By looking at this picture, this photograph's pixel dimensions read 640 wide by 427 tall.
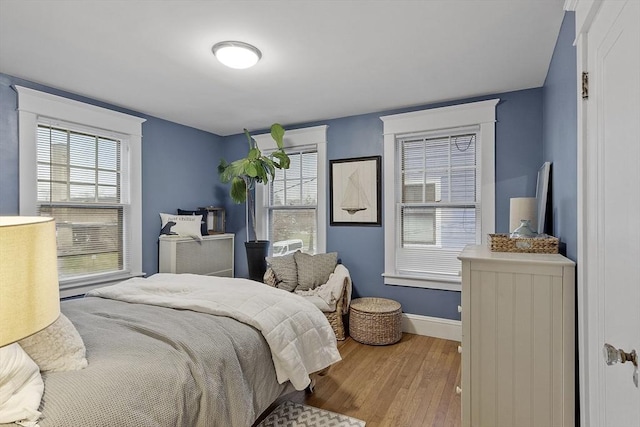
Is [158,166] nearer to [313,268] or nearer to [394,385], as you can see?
[313,268]

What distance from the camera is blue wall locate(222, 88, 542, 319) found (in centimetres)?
318

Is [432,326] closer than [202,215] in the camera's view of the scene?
Yes

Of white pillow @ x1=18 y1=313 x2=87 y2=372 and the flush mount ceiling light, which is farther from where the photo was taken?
the flush mount ceiling light

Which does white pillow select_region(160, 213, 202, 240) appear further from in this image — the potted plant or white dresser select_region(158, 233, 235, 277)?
the potted plant

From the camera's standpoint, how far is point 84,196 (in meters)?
3.41

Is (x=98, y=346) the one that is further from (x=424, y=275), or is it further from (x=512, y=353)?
(x=424, y=275)

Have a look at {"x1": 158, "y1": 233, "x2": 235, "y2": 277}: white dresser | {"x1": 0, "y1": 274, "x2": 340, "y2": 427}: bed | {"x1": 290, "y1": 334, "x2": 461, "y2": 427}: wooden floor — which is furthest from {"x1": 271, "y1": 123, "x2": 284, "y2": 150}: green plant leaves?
{"x1": 290, "y1": 334, "x2": 461, "y2": 427}: wooden floor

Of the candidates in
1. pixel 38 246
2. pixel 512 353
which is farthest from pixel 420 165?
pixel 38 246

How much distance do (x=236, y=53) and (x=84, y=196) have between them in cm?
233

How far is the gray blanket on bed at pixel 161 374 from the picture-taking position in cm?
117

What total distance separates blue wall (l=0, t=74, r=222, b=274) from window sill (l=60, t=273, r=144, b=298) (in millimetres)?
395

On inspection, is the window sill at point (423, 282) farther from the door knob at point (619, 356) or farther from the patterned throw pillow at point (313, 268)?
the door knob at point (619, 356)

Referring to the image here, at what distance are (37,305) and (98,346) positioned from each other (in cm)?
100

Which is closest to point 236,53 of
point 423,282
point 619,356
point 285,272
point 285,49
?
point 285,49
